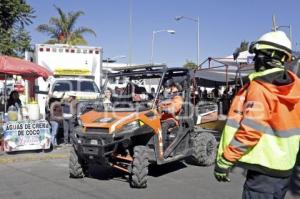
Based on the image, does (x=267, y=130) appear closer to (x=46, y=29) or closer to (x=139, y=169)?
(x=139, y=169)

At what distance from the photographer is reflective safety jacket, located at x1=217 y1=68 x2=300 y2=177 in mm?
3502

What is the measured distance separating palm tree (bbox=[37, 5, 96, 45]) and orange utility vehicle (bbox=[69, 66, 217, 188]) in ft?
133

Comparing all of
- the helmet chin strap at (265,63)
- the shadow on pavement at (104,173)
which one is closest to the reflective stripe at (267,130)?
the helmet chin strap at (265,63)

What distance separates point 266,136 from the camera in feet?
11.6

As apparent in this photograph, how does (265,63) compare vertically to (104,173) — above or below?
above

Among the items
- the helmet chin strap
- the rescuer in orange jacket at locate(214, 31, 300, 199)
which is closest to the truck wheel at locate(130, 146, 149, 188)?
the rescuer in orange jacket at locate(214, 31, 300, 199)

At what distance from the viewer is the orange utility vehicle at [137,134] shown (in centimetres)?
805

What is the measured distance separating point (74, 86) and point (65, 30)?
3353cm

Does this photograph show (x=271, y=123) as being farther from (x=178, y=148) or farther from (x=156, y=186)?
(x=178, y=148)

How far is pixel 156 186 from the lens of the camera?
27.3 ft

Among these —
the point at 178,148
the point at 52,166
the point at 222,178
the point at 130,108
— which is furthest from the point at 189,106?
the point at 222,178

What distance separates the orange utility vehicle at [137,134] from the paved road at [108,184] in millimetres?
331

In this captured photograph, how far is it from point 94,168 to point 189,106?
235 cm

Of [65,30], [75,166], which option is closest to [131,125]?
[75,166]
